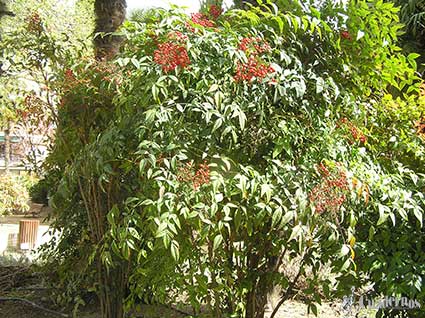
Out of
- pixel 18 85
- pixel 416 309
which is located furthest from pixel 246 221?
pixel 18 85

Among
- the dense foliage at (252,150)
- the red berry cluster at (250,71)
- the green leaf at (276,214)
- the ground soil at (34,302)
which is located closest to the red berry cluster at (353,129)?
the dense foliage at (252,150)

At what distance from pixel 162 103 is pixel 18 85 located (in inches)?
108

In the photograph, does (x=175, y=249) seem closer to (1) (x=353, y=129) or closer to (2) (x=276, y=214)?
(2) (x=276, y=214)

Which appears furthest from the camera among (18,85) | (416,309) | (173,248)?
(18,85)

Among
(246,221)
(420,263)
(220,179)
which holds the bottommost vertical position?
Result: (420,263)

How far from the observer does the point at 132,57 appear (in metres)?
2.24

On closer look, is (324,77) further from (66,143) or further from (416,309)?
(66,143)

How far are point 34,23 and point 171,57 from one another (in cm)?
117

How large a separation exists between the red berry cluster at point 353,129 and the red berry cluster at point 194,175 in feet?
2.57

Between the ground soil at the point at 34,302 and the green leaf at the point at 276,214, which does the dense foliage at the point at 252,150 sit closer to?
the green leaf at the point at 276,214

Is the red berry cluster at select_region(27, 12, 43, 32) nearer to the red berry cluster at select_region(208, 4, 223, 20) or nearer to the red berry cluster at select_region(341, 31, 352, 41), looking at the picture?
the red berry cluster at select_region(208, 4, 223, 20)

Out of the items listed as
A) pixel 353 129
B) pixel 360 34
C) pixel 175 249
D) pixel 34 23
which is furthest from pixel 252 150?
pixel 34 23

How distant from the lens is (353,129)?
2.34 metres

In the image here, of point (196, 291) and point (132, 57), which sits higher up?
point (132, 57)
